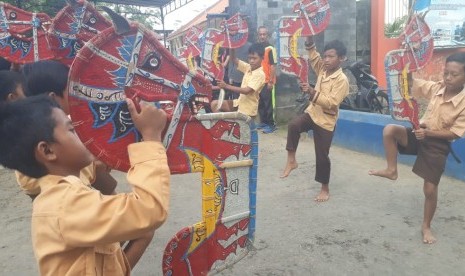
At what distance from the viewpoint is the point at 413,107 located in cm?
271

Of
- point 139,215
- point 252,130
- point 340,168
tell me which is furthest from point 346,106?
point 139,215

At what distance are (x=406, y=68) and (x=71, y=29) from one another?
2240 mm

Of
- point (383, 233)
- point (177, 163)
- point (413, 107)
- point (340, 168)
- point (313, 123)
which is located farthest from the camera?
point (340, 168)

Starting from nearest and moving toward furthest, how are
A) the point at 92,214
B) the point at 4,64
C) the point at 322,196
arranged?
the point at 92,214, the point at 322,196, the point at 4,64

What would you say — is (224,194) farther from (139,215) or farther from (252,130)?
(139,215)

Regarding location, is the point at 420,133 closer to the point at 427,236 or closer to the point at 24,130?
the point at 427,236

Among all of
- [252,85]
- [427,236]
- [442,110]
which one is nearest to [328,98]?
[442,110]

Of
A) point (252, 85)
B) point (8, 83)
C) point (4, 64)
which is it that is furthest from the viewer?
point (252, 85)

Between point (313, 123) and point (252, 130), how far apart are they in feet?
6.83

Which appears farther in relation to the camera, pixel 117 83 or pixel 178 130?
pixel 178 130

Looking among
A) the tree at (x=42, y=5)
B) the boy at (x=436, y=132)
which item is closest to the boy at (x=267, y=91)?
the boy at (x=436, y=132)

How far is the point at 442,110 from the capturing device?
279 cm

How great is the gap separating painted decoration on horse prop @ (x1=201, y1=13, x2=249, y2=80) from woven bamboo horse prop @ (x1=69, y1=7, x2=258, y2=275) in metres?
3.63

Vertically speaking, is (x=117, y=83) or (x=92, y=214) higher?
(x=117, y=83)
